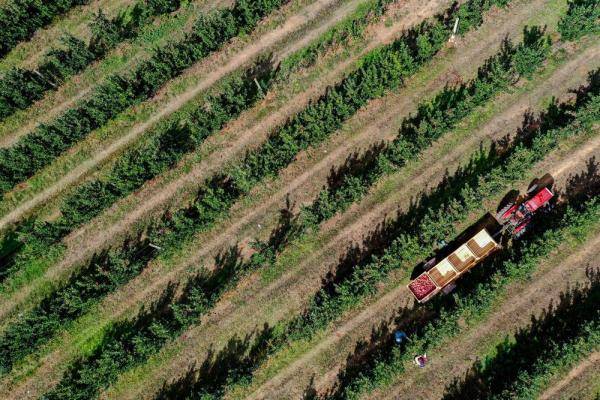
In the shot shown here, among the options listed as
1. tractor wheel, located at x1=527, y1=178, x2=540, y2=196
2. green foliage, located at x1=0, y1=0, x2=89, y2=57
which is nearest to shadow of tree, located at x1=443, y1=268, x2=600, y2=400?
tractor wheel, located at x1=527, y1=178, x2=540, y2=196

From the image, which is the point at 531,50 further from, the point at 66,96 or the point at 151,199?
the point at 66,96

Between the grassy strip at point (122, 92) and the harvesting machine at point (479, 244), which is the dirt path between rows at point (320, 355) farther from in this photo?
the grassy strip at point (122, 92)

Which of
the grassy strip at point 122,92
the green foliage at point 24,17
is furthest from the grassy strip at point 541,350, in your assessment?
the green foliage at point 24,17

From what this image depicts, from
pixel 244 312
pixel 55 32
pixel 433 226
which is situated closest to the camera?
pixel 433 226

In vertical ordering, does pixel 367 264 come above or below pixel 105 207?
below

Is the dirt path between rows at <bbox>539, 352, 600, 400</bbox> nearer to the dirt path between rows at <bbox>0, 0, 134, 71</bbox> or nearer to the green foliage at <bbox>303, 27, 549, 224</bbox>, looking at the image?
the green foliage at <bbox>303, 27, 549, 224</bbox>

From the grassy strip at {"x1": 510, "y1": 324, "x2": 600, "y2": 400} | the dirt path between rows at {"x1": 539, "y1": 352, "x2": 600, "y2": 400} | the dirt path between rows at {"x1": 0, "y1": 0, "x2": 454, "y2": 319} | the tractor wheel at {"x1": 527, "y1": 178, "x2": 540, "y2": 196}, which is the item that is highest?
the dirt path between rows at {"x1": 0, "y1": 0, "x2": 454, "y2": 319}

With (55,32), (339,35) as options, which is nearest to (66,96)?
(55,32)
